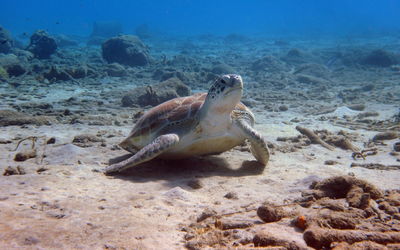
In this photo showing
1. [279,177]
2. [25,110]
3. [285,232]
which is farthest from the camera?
[25,110]

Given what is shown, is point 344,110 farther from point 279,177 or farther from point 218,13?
point 218,13

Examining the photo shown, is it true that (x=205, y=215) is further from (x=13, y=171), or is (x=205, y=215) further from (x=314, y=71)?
(x=314, y=71)

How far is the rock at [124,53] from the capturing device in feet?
78.7

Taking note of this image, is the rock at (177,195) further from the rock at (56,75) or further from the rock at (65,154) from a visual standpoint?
the rock at (56,75)

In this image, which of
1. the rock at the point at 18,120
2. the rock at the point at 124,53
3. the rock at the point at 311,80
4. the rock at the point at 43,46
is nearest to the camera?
the rock at the point at 18,120

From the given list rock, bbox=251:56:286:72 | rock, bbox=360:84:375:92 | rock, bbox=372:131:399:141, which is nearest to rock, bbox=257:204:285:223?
rock, bbox=372:131:399:141

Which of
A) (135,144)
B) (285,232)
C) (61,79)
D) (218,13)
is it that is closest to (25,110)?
(135,144)

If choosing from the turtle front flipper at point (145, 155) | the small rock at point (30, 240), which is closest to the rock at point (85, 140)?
the turtle front flipper at point (145, 155)

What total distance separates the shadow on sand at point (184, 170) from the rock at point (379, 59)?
73.3 feet

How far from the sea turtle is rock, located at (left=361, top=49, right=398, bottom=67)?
874 inches

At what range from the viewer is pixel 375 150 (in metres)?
5.85

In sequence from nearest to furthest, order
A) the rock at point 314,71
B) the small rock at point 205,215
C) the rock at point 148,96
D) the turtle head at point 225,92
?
the small rock at point 205,215 → the turtle head at point 225,92 → the rock at point 148,96 → the rock at point 314,71

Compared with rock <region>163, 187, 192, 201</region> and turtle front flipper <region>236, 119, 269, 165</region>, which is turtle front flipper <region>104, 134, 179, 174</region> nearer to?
rock <region>163, 187, 192, 201</region>

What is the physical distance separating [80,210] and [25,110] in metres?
8.21
